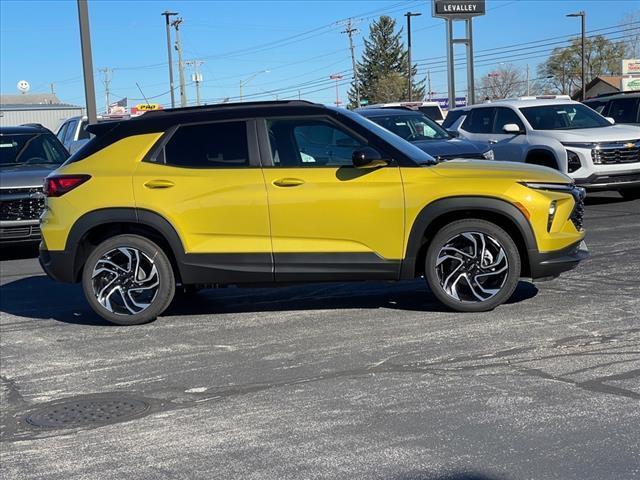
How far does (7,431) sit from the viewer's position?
4.92m

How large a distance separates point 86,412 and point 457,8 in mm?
26658

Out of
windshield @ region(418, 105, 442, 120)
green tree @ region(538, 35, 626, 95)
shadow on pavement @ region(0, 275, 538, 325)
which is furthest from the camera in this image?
green tree @ region(538, 35, 626, 95)

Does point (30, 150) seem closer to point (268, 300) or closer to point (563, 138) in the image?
point (268, 300)

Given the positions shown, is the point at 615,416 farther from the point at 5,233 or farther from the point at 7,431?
the point at 5,233

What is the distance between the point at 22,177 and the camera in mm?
11914

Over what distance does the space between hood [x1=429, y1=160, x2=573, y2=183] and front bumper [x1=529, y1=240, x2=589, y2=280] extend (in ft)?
1.96

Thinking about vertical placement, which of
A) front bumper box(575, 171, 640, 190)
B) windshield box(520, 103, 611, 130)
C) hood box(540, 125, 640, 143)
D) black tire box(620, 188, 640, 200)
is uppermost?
windshield box(520, 103, 611, 130)

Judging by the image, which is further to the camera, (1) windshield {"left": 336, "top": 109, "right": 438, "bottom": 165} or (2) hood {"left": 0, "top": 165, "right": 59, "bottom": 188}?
(2) hood {"left": 0, "top": 165, "right": 59, "bottom": 188}

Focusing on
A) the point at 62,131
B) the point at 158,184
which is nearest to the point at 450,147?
the point at 158,184

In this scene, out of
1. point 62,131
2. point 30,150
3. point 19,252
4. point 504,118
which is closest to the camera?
point 19,252

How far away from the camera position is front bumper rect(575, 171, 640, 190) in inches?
543

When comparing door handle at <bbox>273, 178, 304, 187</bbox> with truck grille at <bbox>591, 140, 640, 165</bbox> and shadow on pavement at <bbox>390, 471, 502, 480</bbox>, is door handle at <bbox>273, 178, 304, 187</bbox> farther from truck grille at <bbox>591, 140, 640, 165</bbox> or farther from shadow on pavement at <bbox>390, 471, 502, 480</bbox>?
truck grille at <bbox>591, 140, 640, 165</bbox>

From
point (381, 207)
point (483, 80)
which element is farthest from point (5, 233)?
point (483, 80)

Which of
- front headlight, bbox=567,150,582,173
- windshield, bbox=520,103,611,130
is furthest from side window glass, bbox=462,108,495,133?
front headlight, bbox=567,150,582,173
